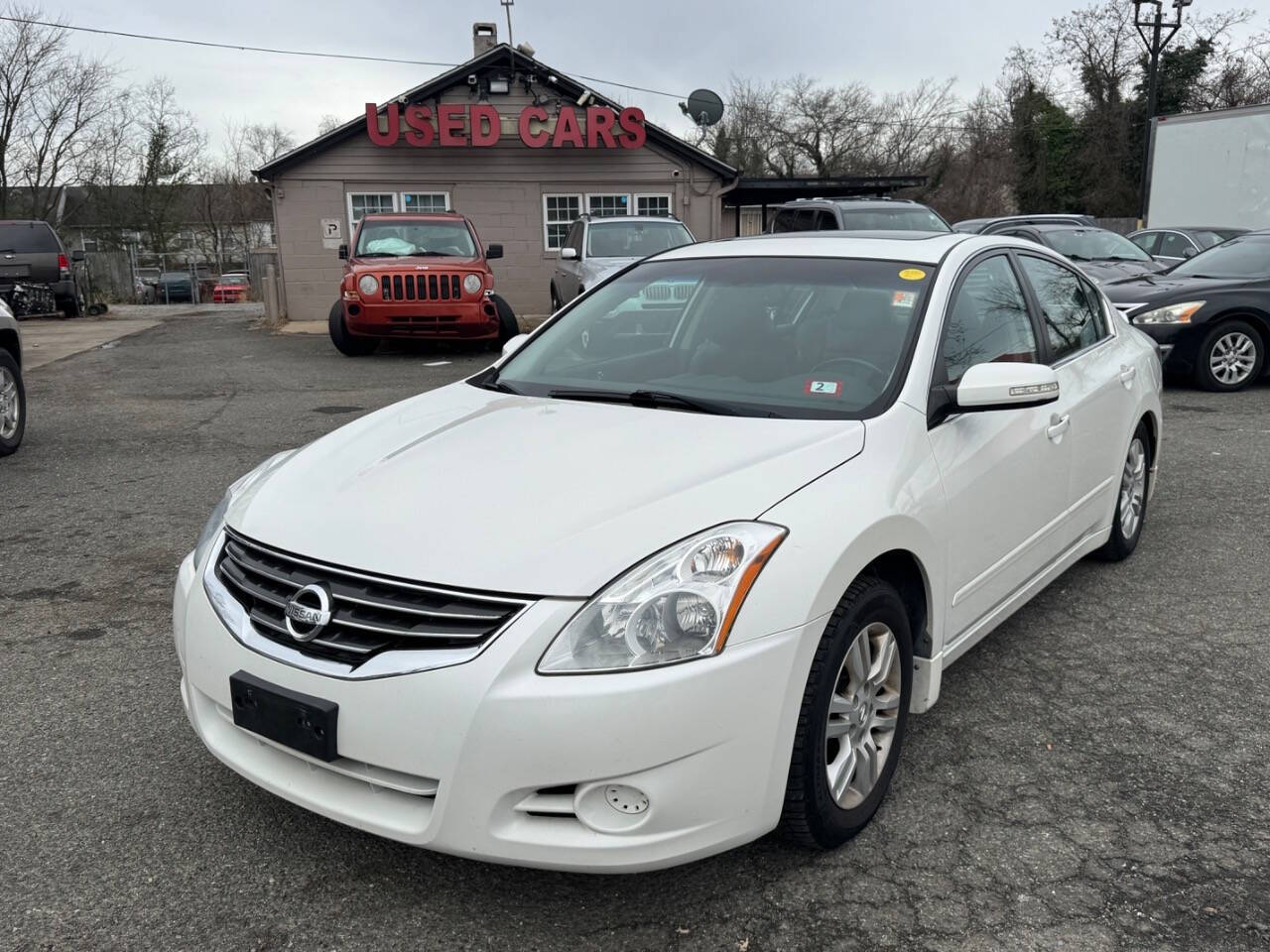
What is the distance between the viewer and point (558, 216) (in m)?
20.5

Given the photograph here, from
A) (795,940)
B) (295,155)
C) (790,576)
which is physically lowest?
(795,940)

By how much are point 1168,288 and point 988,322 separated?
762 cm

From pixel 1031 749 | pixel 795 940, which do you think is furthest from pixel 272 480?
pixel 1031 749

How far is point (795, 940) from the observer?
2322mm

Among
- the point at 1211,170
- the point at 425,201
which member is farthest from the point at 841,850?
the point at 1211,170

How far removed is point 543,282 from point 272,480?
18.0 metres

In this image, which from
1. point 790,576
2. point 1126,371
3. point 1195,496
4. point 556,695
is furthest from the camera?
point 1195,496

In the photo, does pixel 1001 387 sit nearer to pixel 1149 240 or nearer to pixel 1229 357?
pixel 1229 357

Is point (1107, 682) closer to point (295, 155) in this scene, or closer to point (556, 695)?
point (556, 695)

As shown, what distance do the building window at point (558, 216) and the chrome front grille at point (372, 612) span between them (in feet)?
61.0

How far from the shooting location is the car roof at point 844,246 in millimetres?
3576

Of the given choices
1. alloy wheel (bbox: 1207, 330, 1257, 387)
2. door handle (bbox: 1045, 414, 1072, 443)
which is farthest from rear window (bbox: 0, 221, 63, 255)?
door handle (bbox: 1045, 414, 1072, 443)

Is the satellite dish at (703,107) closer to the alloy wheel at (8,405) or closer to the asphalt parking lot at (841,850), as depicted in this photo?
the alloy wheel at (8,405)

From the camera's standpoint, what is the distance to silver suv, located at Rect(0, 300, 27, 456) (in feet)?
24.5
